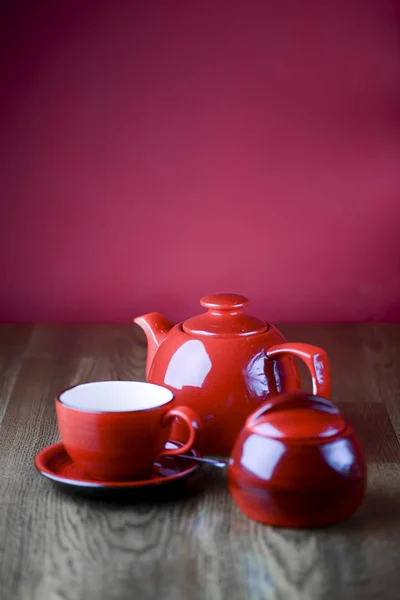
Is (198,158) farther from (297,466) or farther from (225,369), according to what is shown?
(297,466)

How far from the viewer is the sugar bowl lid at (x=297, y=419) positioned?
0.74m

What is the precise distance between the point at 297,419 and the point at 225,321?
9.7 inches

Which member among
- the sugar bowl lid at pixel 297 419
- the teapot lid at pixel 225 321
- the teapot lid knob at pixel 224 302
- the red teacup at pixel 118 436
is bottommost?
the red teacup at pixel 118 436

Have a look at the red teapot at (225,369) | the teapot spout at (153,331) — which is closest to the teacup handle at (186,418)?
the red teapot at (225,369)

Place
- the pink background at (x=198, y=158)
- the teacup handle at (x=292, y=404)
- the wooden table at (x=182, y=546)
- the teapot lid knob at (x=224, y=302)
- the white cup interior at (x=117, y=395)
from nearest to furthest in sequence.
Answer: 1. the wooden table at (x=182, y=546)
2. the teacup handle at (x=292, y=404)
3. the white cup interior at (x=117, y=395)
4. the teapot lid knob at (x=224, y=302)
5. the pink background at (x=198, y=158)

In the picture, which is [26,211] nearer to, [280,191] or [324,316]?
[280,191]

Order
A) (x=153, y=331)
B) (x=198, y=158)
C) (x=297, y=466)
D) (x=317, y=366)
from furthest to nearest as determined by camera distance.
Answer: (x=198, y=158) → (x=153, y=331) → (x=317, y=366) → (x=297, y=466)

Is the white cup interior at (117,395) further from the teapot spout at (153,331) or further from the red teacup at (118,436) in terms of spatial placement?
the teapot spout at (153,331)

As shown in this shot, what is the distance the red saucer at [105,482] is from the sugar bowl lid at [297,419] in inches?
4.1

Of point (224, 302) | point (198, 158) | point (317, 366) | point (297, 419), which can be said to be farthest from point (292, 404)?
point (198, 158)

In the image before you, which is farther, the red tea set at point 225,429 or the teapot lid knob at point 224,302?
the teapot lid knob at point 224,302

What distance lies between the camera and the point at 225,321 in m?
0.98

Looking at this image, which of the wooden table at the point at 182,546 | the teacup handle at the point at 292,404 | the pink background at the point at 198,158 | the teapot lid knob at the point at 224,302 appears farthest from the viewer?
the pink background at the point at 198,158

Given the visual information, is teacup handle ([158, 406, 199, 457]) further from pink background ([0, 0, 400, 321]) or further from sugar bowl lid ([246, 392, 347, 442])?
pink background ([0, 0, 400, 321])
